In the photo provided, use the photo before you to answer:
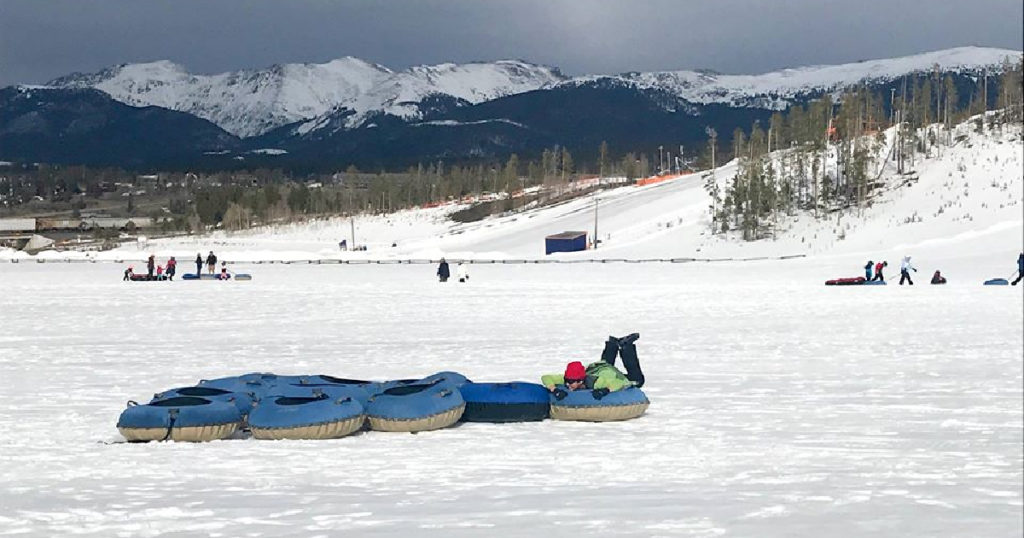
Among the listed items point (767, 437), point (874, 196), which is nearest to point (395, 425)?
point (767, 437)

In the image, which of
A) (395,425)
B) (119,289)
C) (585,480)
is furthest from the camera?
(119,289)

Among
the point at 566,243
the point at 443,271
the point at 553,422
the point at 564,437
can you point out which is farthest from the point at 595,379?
the point at 566,243

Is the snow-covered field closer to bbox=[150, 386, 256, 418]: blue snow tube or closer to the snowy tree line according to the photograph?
bbox=[150, 386, 256, 418]: blue snow tube

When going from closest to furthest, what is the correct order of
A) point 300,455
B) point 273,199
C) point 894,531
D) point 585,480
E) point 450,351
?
point 894,531, point 585,480, point 300,455, point 450,351, point 273,199

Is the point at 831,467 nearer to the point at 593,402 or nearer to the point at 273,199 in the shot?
the point at 593,402

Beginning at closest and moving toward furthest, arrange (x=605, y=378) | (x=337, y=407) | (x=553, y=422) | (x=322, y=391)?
(x=337, y=407) < (x=322, y=391) < (x=553, y=422) < (x=605, y=378)

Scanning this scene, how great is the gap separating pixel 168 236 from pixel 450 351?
85.8 m

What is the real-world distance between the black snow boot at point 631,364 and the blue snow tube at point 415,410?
240 cm

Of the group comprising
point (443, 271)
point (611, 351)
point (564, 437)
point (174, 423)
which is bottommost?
point (564, 437)

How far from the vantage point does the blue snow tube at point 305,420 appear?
11.1 m

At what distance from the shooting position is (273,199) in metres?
142

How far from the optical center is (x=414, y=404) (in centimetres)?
1152

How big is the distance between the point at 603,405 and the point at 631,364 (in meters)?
1.36

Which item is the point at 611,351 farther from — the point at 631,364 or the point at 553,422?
the point at 553,422
